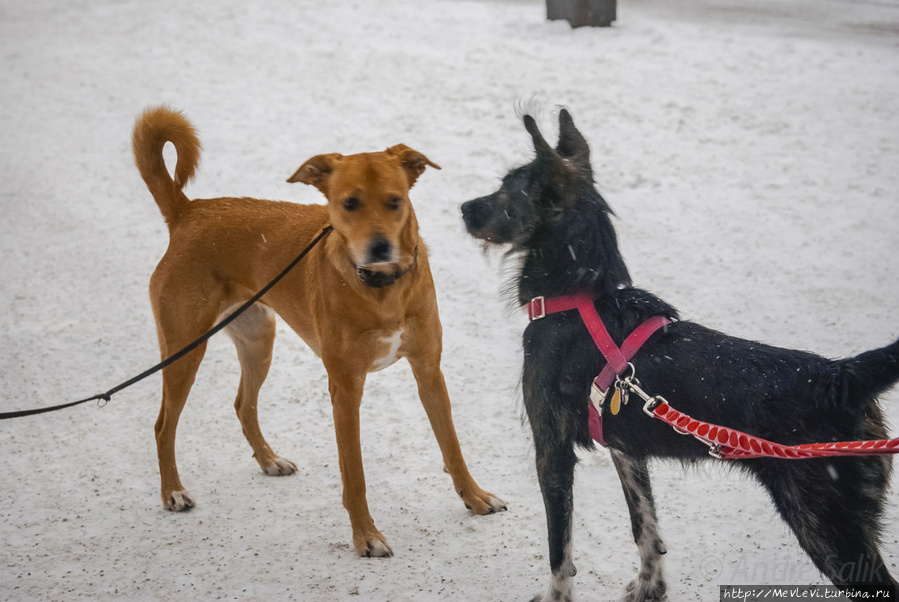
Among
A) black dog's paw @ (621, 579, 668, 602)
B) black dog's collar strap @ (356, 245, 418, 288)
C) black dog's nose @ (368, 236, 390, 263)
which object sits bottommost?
black dog's paw @ (621, 579, 668, 602)

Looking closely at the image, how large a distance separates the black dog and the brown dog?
0.44 m

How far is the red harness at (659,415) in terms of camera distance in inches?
95.1

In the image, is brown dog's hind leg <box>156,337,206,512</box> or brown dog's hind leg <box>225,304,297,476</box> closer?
brown dog's hind leg <box>156,337,206,512</box>

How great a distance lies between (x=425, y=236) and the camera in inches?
281

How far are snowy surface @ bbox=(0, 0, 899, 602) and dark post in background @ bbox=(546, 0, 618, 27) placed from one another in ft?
1.22

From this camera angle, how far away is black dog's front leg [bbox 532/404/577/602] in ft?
10.6

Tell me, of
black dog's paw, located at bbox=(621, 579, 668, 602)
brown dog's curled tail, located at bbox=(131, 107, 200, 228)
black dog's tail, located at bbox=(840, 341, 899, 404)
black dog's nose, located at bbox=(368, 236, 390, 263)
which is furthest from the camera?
brown dog's curled tail, located at bbox=(131, 107, 200, 228)

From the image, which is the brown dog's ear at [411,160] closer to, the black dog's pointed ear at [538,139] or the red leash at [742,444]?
the black dog's pointed ear at [538,139]

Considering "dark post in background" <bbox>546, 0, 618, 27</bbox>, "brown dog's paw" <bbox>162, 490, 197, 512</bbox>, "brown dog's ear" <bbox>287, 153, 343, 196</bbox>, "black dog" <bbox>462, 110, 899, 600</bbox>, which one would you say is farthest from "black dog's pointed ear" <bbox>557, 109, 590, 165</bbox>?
"dark post in background" <bbox>546, 0, 618, 27</bbox>

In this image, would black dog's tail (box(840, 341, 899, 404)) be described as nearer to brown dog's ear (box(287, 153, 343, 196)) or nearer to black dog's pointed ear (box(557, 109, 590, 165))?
black dog's pointed ear (box(557, 109, 590, 165))

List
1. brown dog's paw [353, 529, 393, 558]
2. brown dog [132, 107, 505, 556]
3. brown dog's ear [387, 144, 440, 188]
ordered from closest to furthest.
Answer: brown dog [132, 107, 505, 556] → brown dog's ear [387, 144, 440, 188] → brown dog's paw [353, 529, 393, 558]

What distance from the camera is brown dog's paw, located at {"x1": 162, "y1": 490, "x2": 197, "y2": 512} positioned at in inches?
170

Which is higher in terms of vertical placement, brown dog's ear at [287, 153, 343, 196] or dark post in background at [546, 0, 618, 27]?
dark post in background at [546, 0, 618, 27]

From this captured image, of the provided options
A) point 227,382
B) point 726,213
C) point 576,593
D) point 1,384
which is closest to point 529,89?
point 726,213
